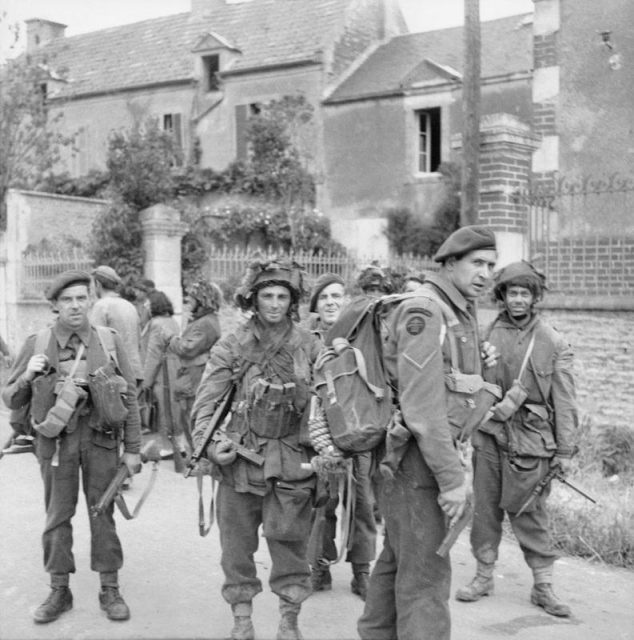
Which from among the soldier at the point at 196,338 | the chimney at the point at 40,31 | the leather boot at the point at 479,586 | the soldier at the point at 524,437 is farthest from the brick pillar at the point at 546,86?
the chimney at the point at 40,31

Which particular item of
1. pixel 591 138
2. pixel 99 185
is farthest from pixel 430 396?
pixel 99 185

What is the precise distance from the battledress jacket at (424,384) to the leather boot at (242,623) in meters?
1.28

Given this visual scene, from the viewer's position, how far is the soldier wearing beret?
4.89 m

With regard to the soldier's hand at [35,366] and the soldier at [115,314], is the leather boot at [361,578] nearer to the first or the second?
the soldier's hand at [35,366]

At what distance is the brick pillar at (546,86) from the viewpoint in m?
11.4

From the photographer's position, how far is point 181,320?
45.5 feet

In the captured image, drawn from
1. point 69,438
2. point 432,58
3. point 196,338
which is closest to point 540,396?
point 69,438

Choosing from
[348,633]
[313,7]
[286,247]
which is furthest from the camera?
[313,7]

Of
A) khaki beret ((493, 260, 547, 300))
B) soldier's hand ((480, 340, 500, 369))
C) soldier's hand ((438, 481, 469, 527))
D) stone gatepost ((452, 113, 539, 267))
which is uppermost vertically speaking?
stone gatepost ((452, 113, 539, 267))

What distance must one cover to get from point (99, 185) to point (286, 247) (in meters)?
5.61

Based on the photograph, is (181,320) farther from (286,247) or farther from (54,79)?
(54,79)

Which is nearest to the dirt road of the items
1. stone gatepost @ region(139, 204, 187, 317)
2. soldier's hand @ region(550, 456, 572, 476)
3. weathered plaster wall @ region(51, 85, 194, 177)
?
soldier's hand @ region(550, 456, 572, 476)

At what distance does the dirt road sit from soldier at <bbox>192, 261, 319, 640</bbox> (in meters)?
0.36

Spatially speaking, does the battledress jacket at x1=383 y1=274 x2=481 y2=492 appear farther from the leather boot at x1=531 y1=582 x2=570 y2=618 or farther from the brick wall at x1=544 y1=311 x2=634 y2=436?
the brick wall at x1=544 y1=311 x2=634 y2=436
